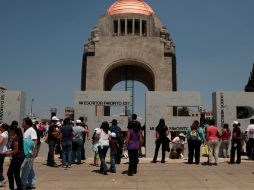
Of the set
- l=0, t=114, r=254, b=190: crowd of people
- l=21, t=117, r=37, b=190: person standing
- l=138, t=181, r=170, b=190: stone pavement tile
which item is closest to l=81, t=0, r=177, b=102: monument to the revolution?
l=0, t=114, r=254, b=190: crowd of people

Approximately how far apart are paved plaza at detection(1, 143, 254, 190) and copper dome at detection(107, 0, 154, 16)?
22.1 metres

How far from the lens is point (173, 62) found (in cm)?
2994

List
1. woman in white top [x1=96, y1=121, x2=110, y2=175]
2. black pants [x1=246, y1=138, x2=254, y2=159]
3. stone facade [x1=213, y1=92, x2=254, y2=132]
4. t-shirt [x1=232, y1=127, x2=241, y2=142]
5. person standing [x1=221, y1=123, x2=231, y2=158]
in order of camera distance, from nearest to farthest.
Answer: woman in white top [x1=96, y1=121, x2=110, y2=175] < t-shirt [x1=232, y1=127, x2=241, y2=142] < black pants [x1=246, y1=138, x2=254, y2=159] < person standing [x1=221, y1=123, x2=231, y2=158] < stone facade [x1=213, y1=92, x2=254, y2=132]

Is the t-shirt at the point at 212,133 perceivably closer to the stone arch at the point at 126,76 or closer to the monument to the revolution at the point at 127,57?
the monument to the revolution at the point at 127,57

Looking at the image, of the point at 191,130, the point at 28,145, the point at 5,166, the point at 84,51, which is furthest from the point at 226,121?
the point at 84,51

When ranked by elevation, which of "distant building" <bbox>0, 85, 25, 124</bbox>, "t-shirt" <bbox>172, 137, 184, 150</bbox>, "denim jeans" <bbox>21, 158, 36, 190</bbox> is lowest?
"denim jeans" <bbox>21, 158, 36, 190</bbox>

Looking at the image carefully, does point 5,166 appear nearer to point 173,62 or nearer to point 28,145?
point 28,145

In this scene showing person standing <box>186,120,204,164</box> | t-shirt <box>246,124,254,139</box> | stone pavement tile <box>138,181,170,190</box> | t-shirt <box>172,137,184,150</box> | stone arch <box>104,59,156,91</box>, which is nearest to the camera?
stone pavement tile <box>138,181,170,190</box>

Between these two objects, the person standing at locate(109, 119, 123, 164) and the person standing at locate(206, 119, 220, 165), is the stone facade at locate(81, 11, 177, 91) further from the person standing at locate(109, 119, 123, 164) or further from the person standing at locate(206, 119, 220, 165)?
the person standing at locate(206, 119, 220, 165)

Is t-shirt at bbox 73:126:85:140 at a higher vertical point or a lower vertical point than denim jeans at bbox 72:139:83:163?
higher

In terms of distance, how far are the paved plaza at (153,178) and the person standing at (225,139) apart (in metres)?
2.24

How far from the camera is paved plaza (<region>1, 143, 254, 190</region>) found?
8.70m

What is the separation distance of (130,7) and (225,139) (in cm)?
2077

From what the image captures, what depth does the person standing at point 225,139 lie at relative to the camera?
14881mm
